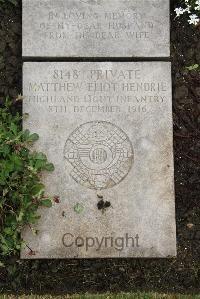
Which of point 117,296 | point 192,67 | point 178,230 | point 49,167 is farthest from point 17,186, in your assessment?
point 192,67

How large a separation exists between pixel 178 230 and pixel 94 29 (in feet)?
5.79

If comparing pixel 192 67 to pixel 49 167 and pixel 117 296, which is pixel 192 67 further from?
pixel 117 296

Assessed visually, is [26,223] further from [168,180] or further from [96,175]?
[168,180]

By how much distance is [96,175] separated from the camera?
14.5ft

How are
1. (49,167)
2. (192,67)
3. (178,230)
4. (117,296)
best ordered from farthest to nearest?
(192,67) → (178,230) → (49,167) → (117,296)

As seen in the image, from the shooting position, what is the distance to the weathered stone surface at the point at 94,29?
181 inches

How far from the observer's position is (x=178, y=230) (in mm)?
4633

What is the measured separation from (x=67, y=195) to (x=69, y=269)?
588 millimetres

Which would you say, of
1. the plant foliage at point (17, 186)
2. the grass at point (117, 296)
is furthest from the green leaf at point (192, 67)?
the grass at point (117, 296)

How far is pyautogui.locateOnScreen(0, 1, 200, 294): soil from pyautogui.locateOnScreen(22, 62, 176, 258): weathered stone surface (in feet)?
0.60

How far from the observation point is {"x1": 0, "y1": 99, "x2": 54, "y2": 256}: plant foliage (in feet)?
14.0

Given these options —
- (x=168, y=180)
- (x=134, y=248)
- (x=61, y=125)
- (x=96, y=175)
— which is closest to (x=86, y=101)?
(x=61, y=125)

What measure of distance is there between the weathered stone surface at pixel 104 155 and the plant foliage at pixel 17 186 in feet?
0.33

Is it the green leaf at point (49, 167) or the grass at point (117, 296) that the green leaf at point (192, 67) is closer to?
the green leaf at point (49, 167)
